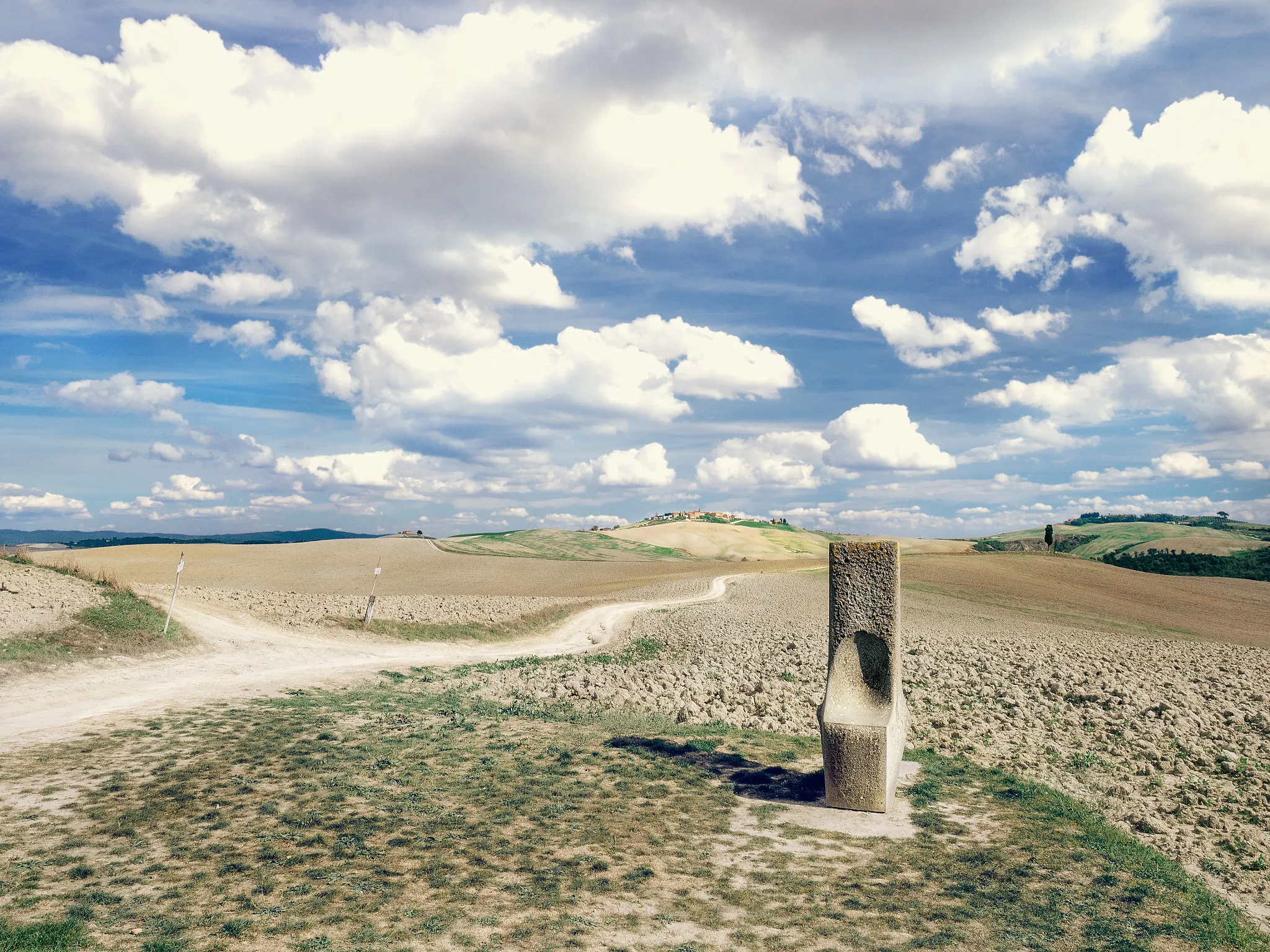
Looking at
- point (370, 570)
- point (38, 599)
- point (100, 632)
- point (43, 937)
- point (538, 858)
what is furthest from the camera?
point (370, 570)

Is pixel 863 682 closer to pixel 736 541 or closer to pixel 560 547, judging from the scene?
pixel 560 547

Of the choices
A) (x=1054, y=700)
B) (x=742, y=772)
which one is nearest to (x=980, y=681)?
(x=1054, y=700)

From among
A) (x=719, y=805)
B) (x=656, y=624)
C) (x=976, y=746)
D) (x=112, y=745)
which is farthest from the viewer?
(x=656, y=624)

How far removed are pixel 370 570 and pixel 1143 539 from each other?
14763 centimetres

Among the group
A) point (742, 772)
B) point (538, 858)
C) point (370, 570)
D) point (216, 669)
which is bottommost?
point (370, 570)

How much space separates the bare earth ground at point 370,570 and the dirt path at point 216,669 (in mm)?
22258

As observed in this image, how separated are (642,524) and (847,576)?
5038 inches

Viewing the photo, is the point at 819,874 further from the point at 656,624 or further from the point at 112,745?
the point at 656,624

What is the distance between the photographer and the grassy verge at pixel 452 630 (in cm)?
3142

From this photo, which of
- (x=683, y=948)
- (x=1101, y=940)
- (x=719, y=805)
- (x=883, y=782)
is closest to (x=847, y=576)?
(x=883, y=782)

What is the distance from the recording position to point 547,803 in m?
10.9

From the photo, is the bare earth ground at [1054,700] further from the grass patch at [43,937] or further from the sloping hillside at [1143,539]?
the sloping hillside at [1143,539]

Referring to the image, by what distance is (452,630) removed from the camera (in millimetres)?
32562

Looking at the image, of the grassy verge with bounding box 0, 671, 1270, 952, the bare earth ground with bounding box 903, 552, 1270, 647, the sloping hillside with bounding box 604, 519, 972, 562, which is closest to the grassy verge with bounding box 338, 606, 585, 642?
the grassy verge with bounding box 0, 671, 1270, 952
